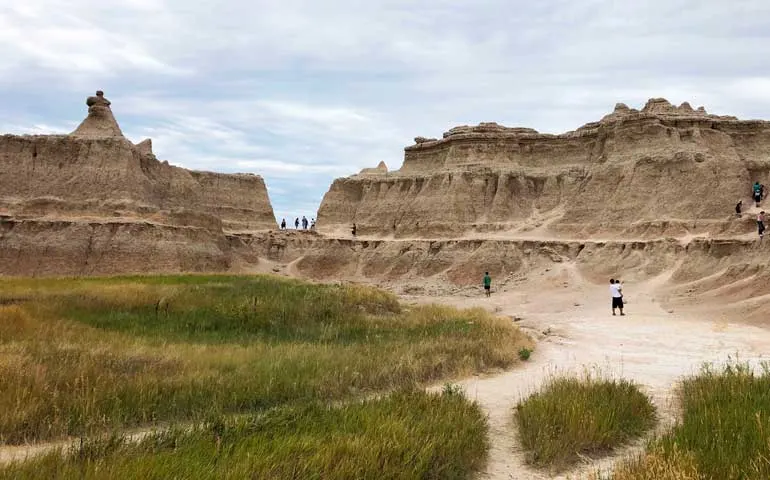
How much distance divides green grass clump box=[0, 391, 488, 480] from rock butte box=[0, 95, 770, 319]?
2240 centimetres

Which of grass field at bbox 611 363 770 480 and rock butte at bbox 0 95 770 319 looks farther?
rock butte at bbox 0 95 770 319

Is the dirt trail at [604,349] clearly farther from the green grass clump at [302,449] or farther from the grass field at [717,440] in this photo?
the grass field at [717,440]

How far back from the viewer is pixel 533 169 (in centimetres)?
5106

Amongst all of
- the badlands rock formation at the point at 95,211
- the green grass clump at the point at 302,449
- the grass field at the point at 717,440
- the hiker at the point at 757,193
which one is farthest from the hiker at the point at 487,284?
the green grass clump at the point at 302,449

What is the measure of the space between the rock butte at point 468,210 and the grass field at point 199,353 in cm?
1681

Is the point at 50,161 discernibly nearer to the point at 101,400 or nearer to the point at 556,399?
the point at 101,400

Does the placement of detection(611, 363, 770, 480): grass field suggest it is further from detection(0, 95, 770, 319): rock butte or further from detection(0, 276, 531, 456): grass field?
detection(0, 95, 770, 319): rock butte

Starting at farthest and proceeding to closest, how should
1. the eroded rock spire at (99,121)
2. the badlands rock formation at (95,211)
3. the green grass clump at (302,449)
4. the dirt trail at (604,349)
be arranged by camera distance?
the eroded rock spire at (99,121)
the badlands rock formation at (95,211)
the dirt trail at (604,349)
the green grass clump at (302,449)

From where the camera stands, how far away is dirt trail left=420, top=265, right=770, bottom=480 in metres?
8.54

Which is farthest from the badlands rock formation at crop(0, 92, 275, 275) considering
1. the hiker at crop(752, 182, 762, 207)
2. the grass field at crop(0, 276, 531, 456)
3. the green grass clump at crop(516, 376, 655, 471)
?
the hiker at crop(752, 182, 762, 207)

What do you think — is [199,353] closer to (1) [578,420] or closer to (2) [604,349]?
(1) [578,420]

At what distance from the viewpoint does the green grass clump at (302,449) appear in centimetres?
534

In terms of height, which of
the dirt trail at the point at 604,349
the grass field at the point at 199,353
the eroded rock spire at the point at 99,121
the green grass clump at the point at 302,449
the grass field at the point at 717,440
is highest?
the eroded rock spire at the point at 99,121

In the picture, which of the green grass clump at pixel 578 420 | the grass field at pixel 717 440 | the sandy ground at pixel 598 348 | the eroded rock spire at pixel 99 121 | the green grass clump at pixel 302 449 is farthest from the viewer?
the eroded rock spire at pixel 99 121
